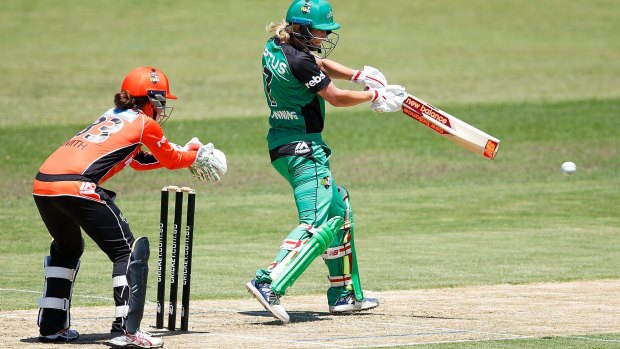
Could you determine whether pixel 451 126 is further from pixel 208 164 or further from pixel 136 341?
pixel 136 341

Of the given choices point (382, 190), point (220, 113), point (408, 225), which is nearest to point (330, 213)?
point (408, 225)

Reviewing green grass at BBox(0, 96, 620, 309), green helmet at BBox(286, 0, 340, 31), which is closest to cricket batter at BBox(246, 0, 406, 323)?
green helmet at BBox(286, 0, 340, 31)

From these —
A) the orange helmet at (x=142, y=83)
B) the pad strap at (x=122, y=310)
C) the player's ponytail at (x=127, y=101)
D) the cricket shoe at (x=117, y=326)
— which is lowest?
the cricket shoe at (x=117, y=326)

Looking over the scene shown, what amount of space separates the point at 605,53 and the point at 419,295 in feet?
92.9

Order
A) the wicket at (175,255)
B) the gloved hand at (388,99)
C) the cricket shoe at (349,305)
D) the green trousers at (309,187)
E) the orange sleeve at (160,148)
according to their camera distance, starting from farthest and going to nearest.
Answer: the cricket shoe at (349,305) < the gloved hand at (388,99) < the green trousers at (309,187) < the wicket at (175,255) < the orange sleeve at (160,148)

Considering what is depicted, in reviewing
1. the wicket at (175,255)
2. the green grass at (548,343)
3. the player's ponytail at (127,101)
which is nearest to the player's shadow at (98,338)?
the wicket at (175,255)

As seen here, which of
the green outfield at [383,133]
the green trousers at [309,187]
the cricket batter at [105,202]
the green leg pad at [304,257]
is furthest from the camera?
the green outfield at [383,133]

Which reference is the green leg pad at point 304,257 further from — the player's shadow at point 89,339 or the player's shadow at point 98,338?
the player's shadow at point 89,339

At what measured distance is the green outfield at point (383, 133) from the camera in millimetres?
13273

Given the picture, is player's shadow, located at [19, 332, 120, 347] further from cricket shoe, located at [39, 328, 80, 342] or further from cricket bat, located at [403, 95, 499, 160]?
cricket bat, located at [403, 95, 499, 160]

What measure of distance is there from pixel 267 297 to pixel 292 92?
5.43ft

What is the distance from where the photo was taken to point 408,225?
16094 millimetres

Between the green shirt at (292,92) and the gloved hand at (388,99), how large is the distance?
1.45ft

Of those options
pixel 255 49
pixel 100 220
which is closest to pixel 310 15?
pixel 100 220
